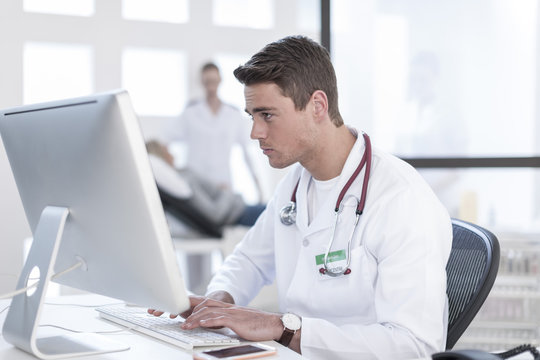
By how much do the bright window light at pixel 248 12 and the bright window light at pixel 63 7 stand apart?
831 mm

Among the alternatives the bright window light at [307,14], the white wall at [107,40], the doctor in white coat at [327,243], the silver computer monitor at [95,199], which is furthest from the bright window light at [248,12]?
the silver computer monitor at [95,199]

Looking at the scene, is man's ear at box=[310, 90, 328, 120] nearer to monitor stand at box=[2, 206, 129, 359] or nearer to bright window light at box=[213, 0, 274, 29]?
monitor stand at box=[2, 206, 129, 359]

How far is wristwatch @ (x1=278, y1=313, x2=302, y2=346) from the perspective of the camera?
117cm

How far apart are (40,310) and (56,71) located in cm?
262

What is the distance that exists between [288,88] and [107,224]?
2.06ft

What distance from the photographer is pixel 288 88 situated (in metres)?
1.47

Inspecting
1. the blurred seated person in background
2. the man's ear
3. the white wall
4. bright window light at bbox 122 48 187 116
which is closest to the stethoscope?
the man's ear

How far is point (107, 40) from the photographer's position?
355 cm

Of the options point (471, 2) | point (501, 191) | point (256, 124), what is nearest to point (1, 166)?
point (256, 124)

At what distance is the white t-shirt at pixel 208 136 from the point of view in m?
3.87

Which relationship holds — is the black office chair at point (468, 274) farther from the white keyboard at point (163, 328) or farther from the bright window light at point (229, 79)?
the bright window light at point (229, 79)

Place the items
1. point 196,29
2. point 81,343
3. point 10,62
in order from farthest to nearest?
point 196,29, point 10,62, point 81,343

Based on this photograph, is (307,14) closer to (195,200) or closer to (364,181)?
(195,200)

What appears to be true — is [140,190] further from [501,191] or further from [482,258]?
[501,191]
